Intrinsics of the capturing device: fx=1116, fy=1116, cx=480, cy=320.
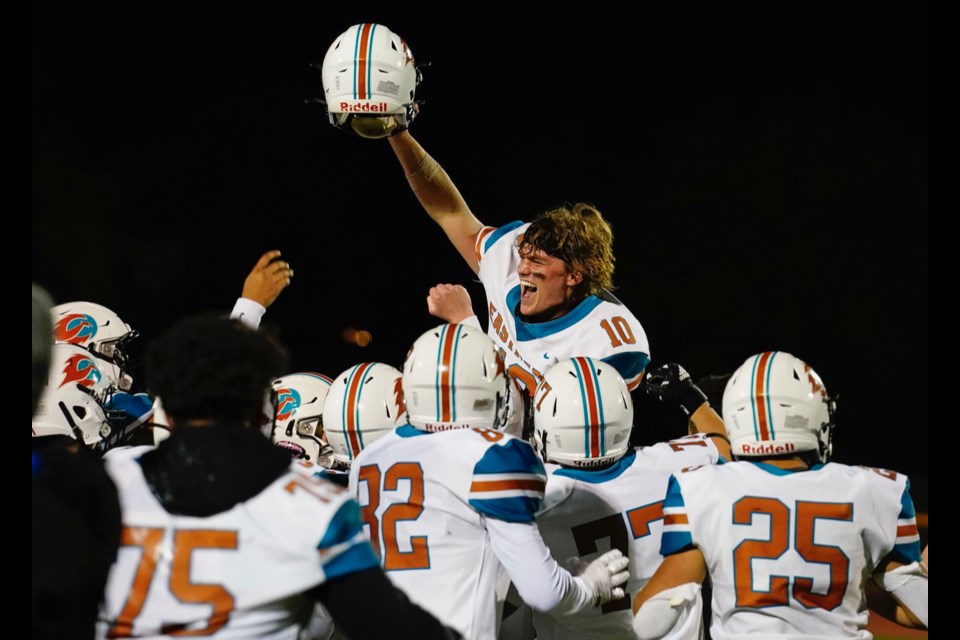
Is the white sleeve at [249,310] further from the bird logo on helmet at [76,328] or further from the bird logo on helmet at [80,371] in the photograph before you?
the bird logo on helmet at [76,328]

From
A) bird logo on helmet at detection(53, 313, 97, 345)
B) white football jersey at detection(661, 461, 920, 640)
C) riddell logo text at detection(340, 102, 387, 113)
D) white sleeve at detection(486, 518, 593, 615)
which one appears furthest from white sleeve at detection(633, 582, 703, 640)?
bird logo on helmet at detection(53, 313, 97, 345)

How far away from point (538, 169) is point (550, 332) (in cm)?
451

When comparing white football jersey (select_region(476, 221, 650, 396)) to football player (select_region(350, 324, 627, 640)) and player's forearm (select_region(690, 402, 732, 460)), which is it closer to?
player's forearm (select_region(690, 402, 732, 460))


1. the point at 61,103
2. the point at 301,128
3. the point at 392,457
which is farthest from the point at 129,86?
the point at 392,457

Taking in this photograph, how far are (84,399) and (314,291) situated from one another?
15.7 feet

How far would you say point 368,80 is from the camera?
4730 millimetres

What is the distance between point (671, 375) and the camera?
15.3 feet

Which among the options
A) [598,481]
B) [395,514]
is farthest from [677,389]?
[395,514]

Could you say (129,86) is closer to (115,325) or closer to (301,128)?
(301,128)

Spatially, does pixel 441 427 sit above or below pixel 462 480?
above

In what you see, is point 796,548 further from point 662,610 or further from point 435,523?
point 435,523

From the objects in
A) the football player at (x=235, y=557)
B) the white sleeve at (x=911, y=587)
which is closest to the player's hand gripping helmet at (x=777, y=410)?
the white sleeve at (x=911, y=587)

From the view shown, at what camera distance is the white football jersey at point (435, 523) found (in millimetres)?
3277

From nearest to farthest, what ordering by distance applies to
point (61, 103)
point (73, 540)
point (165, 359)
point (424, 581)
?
point (73, 540) → point (165, 359) → point (424, 581) → point (61, 103)
